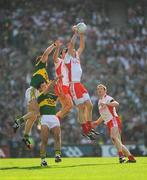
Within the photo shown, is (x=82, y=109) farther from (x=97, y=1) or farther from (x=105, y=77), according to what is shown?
(x=97, y=1)

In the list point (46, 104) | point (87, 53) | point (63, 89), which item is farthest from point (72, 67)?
point (87, 53)

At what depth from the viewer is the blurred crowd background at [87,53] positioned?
32094mm

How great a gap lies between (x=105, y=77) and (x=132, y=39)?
11.8 ft

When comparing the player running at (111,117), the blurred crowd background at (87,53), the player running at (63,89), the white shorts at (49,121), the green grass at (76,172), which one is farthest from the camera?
the blurred crowd background at (87,53)

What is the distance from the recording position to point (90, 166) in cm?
1886

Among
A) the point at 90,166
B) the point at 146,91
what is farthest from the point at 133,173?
the point at 146,91

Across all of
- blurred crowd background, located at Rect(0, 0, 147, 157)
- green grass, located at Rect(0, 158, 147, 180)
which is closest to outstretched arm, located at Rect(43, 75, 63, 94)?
green grass, located at Rect(0, 158, 147, 180)

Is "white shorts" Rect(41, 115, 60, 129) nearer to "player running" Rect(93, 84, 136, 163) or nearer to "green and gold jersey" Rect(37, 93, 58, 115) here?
"green and gold jersey" Rect(37, 93, 58, 115)

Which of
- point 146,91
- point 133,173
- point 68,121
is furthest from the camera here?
point 146,91

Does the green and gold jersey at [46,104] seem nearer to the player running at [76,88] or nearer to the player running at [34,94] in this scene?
the player running at [34,94]

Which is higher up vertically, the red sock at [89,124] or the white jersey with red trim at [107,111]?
the white jersey with red trim at [107,111]

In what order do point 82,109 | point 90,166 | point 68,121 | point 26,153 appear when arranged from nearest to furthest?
point 90,166, point 82,109, point 26,153, point 68,121

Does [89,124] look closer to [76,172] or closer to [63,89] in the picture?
[63,89]

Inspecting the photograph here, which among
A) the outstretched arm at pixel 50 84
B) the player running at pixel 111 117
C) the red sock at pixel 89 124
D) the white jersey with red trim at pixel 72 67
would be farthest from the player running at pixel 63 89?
the outstretched arm at pixel 50 84
